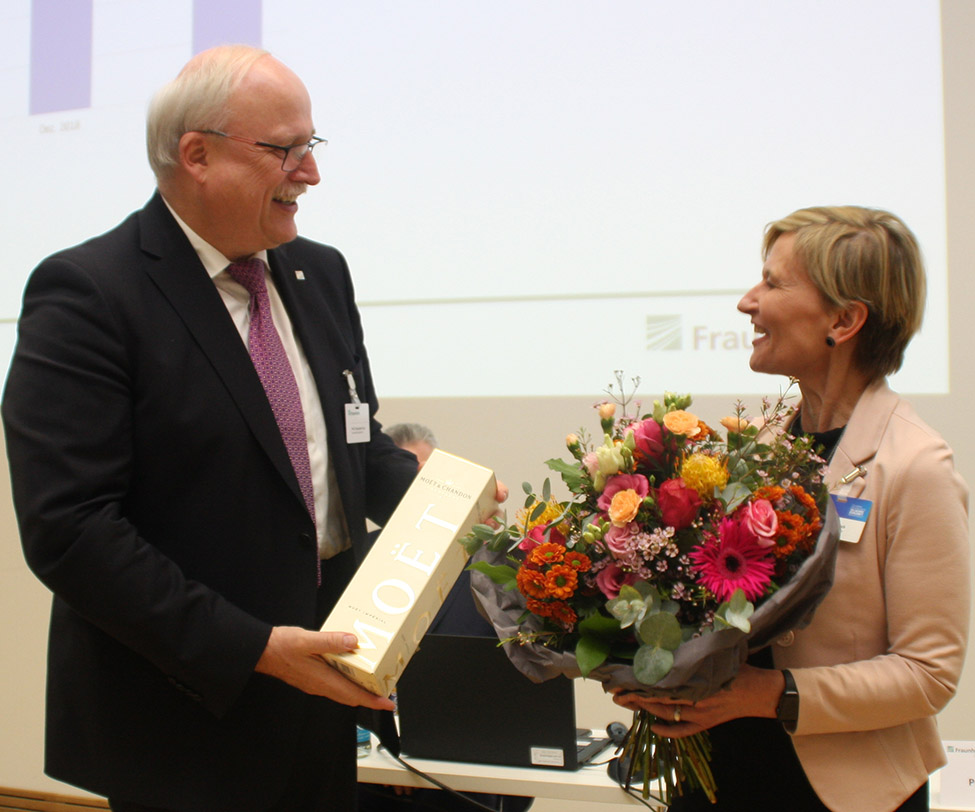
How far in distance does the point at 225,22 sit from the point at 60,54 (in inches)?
28.4

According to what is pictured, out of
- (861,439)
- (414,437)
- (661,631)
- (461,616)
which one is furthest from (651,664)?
(414,437)

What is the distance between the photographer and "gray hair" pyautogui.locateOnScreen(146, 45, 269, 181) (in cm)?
152

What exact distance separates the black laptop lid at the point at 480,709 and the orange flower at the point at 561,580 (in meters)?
0.93

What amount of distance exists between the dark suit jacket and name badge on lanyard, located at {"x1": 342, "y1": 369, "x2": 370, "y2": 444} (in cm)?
22

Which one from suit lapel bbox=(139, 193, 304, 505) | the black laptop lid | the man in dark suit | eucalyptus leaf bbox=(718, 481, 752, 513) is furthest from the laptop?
eucalyptus leaf bbox=(718, 481, 752, 513)

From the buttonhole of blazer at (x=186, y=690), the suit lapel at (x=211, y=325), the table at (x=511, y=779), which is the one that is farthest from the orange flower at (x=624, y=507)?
the table at (x=511, y=779)

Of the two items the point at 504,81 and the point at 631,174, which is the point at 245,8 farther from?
the point at 631,174

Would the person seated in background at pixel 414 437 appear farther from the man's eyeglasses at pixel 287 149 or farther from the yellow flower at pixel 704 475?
the yellow flower at pixel 704 475

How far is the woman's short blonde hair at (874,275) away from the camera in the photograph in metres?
1.41

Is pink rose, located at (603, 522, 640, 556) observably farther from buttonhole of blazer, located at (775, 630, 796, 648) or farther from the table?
the table

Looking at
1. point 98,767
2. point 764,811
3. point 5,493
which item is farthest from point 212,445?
point 5,493

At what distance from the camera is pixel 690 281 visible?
2.84 metres

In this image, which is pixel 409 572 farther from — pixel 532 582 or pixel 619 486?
pixel 619 486

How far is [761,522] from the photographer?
112 cm
